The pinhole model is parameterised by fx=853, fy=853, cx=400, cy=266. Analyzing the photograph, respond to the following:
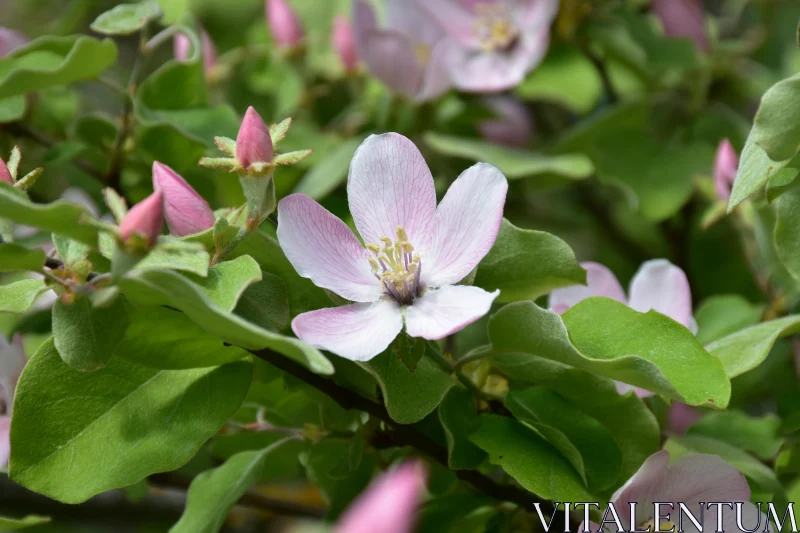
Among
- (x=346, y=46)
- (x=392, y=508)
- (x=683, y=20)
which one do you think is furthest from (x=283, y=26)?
(x=392, y=508)

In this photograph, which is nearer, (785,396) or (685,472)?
(685,472)

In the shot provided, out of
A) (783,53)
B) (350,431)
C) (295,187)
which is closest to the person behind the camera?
(350,431)

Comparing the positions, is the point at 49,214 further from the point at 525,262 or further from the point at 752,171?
the point at 752,171

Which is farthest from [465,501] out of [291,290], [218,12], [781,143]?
[218,12]

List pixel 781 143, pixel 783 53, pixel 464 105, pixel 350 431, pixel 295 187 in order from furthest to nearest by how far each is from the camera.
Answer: pixel 783 53 < pixel 464 105 < pixel 295 187 < pixel 350 431 < pixel 781 143

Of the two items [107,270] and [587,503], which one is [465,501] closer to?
[587,503]

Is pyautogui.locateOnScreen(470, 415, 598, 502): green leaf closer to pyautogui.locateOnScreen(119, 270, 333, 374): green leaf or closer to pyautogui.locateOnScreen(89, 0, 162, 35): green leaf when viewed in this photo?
pyautogui.locateOnScreen(119, 270, 333, 374): green leaf
